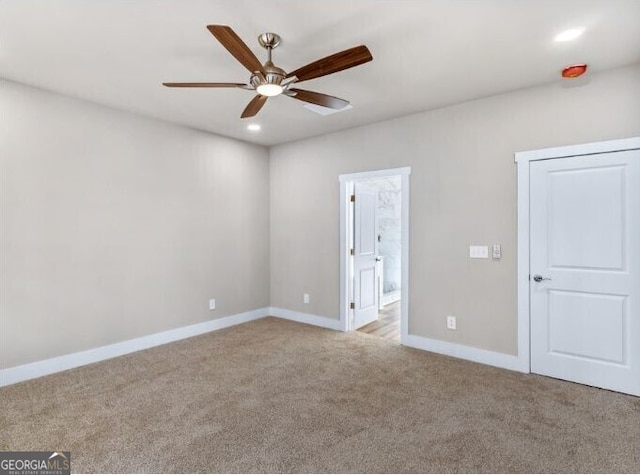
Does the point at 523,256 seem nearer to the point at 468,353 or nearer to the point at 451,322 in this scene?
the point at 451,322

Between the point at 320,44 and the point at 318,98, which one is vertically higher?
the point at 320,44

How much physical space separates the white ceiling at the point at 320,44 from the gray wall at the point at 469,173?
23 centimetres

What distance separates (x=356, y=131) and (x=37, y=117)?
3.35m

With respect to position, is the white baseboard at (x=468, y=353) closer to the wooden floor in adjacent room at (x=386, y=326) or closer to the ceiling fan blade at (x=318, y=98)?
the wooden floor in adjacent room at (x=386, y=326)

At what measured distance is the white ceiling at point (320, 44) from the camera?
2119 millimetres

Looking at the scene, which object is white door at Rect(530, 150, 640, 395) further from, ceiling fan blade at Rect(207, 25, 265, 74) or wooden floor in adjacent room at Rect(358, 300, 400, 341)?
ceiling fan blade at Rect(207, 25, 265, 74)

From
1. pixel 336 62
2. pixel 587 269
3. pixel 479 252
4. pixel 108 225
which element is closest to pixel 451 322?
pixel 479 252

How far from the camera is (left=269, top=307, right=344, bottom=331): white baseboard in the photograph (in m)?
4.77

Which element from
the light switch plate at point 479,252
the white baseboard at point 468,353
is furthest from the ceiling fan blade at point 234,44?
the white baseboard at point 468,353

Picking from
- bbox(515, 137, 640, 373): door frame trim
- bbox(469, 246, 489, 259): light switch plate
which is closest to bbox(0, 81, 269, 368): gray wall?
bbox(469, 246, 489, 259): light switch plate

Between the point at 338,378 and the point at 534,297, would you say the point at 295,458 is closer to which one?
the point at 338,378

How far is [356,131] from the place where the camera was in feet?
14.9

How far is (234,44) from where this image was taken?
189cm

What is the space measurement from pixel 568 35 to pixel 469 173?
1.44m
